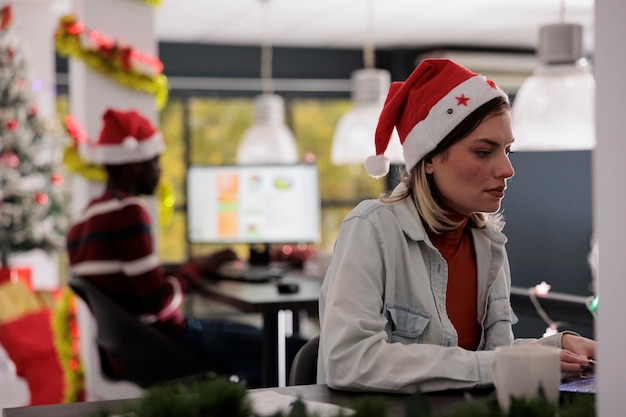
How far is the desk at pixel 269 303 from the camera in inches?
123

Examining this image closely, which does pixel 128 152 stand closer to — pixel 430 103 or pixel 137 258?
pixel 137 258

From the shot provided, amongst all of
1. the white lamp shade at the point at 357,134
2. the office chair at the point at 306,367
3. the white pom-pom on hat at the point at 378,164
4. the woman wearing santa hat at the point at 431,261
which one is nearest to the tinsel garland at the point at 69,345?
the white lamp shade at the point at 357,134

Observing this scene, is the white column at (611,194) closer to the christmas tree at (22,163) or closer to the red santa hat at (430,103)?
the red santa hat at (430,103)

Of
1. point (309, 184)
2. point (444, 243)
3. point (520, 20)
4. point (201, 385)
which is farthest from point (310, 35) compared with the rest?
point (201, 385)

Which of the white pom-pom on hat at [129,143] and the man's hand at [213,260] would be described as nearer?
the white pom-pom on hat at [129,143]

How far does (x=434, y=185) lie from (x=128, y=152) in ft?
7.41

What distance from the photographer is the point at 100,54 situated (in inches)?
163

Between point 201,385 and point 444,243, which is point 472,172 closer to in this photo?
point 444,243

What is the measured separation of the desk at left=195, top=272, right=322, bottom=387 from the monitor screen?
0.95m

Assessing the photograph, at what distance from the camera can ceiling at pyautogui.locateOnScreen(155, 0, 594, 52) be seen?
21.9 feet

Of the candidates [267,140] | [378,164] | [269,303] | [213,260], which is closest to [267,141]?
[267,140]

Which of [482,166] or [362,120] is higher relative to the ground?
[362,120]

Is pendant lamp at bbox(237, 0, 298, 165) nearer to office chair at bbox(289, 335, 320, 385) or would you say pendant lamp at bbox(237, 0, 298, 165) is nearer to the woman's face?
office chair at bbox(289, 335, 320, 385)

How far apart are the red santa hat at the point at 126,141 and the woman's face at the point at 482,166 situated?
7.58 feet
